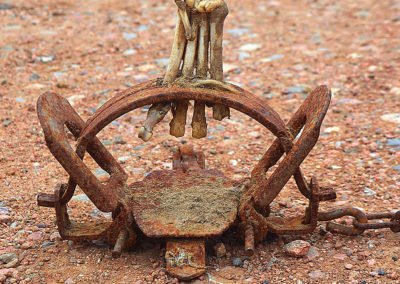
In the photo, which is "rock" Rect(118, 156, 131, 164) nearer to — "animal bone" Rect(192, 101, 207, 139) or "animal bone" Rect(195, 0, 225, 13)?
"animal bone" Rect(192, 101, 207, 139)

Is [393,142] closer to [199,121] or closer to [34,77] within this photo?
[199,121]

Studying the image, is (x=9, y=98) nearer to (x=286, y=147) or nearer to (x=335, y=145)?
(x=335, y=145)

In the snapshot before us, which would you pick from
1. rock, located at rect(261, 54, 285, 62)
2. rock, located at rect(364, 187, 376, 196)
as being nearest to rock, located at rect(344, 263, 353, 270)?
rock, located at rect(364, 187, 376, 196)

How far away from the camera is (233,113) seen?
6.13m

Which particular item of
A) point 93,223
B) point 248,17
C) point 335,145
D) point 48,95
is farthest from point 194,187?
point 248,17

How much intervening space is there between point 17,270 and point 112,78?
336 centimetres

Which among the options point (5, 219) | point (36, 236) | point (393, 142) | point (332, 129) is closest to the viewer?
point (36, 236)

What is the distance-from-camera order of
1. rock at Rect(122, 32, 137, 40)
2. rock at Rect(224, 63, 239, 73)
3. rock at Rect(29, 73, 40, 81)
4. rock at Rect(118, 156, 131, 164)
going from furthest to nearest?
rock at Rect(122, 32, 137, 40) → rock at Rect(224, 63, 239, 73) → rock at Rect(29, 73, 40, 81) → rock at Rect(118, 156, 131, 164)

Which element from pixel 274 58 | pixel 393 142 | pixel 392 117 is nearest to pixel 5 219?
pixel 393 142

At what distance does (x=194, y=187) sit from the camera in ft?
13.6

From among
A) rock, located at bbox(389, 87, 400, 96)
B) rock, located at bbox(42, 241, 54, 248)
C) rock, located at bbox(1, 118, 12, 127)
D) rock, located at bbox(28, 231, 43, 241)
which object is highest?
rock, located at bbox(389, 87, 400, 96)

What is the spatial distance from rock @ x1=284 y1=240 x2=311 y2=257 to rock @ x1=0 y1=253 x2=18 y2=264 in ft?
4.69

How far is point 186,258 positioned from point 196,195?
48 cm

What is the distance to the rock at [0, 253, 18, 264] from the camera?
3822mm
